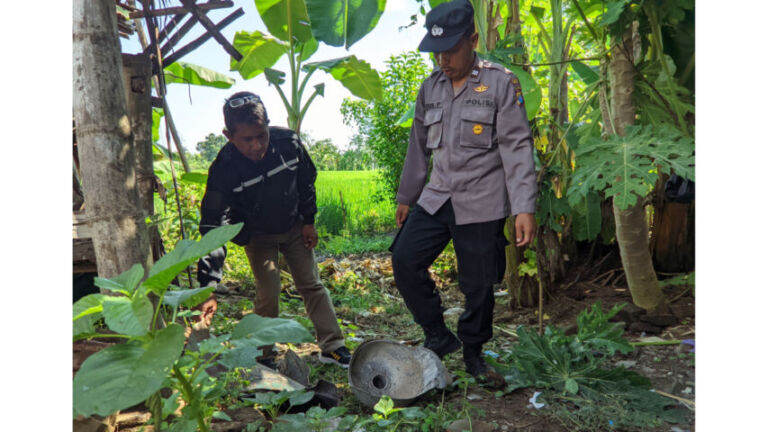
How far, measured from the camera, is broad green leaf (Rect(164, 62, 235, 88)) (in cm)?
458

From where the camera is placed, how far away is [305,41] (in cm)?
416

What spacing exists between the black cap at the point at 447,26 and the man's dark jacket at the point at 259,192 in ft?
2.99

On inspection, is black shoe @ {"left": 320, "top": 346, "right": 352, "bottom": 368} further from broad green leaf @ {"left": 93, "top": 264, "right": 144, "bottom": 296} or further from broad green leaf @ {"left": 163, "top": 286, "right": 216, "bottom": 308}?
broad green leaf @ {"left": 93, "top": 264, "right": 144, "bottom": 296}

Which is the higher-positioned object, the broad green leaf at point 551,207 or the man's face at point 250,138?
the man's face at point 250,138

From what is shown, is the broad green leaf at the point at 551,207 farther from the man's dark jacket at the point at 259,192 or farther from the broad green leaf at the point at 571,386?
the man's dark jacket at the point at 259,192

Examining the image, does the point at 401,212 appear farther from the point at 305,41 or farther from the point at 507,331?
the point at 305,41

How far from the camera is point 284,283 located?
186 inches

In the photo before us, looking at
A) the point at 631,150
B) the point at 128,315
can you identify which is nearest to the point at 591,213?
the point at 631,150

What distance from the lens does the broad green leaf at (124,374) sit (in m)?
1.00

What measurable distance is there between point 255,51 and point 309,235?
2.48 metres

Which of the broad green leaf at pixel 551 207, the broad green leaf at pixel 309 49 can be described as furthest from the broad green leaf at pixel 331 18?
the broad green leaf at pixel 309 49

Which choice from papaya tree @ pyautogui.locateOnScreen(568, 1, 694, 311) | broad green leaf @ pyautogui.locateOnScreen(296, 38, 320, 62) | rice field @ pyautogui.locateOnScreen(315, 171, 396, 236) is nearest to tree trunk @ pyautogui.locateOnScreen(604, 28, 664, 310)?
papaya tree @ pyautogui.locateOnScreen(568, 1, 694, 311)

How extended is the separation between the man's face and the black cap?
84 centimetres

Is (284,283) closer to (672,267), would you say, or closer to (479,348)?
(479,348)
